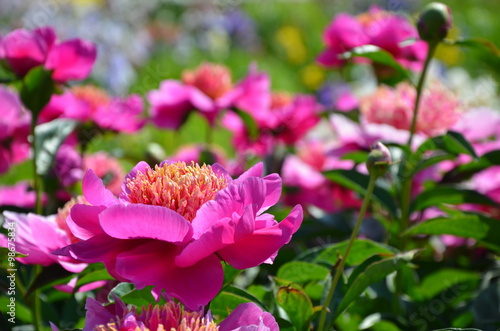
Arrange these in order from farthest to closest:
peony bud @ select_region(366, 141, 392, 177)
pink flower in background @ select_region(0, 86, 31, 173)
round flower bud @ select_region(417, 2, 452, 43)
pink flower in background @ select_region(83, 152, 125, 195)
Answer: pink flower in background @ select_region(83, 152, 125, 195)
pink flower in background @ select_region(0, 86, 31, 173)
round flower bud @ select_region(417, 2, 452, 43)
peony bud @ select_region(366, 141, 392, 177)

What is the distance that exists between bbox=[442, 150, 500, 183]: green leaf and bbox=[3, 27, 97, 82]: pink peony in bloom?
1.74ft

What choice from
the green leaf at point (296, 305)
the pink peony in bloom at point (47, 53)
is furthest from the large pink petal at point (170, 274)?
the pink peony in bloom at point (47, 53)

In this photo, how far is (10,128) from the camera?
3.57 ft

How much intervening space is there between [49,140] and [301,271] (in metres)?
0.47

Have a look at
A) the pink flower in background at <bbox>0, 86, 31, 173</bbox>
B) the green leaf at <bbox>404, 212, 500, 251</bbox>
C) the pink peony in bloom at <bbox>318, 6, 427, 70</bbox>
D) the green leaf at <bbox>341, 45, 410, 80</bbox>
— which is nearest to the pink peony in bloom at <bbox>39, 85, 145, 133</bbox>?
the pink flower in background at <bbox>0, 86, 31, 173</bbox>

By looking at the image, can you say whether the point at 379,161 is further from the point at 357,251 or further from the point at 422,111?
the point at 422,111

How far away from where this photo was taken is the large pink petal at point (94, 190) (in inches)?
20.8

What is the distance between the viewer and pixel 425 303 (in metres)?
0.92

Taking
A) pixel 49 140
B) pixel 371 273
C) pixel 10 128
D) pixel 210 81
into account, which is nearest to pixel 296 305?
pixel 371 273

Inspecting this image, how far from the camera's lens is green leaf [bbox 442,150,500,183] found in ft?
2.96

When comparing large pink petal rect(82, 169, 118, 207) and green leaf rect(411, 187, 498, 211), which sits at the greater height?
large pink petal rect(82, 169, 118, 207)

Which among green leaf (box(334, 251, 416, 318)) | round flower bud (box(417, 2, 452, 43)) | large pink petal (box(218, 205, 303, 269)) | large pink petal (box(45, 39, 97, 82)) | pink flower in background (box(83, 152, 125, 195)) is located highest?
round flower bud (box(417, 2, 452, 43))

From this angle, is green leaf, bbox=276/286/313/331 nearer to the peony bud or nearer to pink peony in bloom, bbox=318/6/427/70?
the peony bud

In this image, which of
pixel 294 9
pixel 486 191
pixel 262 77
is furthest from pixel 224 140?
pixel 294 9
